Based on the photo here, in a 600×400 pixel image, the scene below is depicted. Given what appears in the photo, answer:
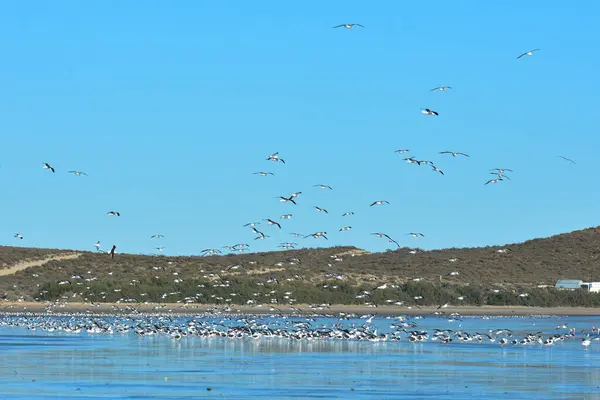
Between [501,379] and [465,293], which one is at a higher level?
[465,293]

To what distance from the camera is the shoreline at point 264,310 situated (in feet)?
228

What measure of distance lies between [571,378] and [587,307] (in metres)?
53.6

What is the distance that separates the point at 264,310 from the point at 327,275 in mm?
21355

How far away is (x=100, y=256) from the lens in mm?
110562

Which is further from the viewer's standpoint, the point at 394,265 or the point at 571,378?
the point at 394,265

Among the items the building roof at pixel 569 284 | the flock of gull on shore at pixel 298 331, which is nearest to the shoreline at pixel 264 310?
the flock of gull on shore at pixel 298 331

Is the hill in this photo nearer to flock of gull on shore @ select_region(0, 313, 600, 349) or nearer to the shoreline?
the shoreline

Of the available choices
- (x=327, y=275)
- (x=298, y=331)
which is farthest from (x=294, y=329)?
(x=327, y=275)

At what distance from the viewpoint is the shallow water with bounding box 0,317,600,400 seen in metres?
26.9

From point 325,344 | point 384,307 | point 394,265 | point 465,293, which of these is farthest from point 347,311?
point 394,265

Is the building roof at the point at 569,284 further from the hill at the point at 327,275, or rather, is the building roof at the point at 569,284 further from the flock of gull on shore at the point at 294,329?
the flock of gull on shore at the point at 294,329

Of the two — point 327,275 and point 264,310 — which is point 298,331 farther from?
point 327,275

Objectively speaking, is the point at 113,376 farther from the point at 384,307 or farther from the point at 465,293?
the point at 465,293

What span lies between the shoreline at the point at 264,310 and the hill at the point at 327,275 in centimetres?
234
